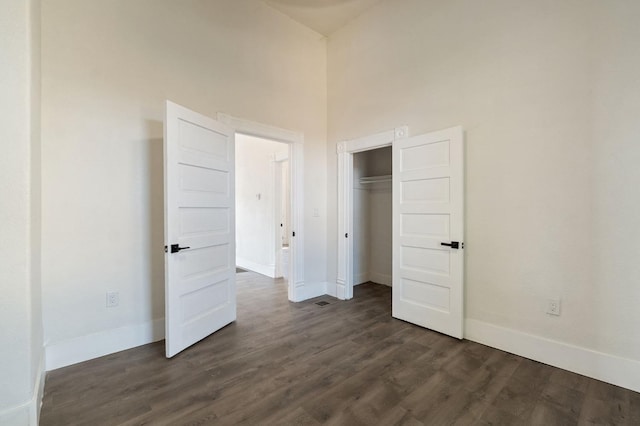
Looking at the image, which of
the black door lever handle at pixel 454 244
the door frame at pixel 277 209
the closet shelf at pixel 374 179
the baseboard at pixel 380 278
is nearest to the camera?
the black door lever handle at pixel 454 244

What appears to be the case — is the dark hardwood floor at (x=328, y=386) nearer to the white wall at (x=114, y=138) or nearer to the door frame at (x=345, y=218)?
the white wall at (x=114, y=138)

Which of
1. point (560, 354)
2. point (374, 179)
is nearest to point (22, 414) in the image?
point (560, 354)

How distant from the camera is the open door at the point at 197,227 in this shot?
2.40 meters

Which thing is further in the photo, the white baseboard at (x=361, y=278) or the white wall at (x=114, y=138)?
the white baseboard at (x=361, y=278)

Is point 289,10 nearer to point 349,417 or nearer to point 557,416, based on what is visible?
point 349,417

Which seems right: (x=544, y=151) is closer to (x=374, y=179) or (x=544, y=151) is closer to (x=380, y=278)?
(x=374, y=179)

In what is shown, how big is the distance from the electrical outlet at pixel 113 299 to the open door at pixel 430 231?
2840 mm

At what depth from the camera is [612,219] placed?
81.3 inches

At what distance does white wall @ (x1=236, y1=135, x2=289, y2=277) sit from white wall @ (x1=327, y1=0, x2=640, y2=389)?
117 inches

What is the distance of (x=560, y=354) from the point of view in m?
2.26

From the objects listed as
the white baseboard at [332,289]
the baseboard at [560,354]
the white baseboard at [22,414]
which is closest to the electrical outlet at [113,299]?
the white baseboard at [22,414]

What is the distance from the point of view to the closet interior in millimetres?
4805

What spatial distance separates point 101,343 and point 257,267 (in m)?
3.43

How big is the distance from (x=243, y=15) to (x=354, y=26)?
1.51 metres
